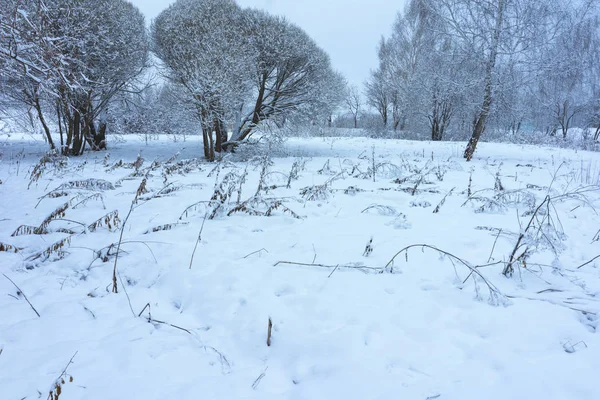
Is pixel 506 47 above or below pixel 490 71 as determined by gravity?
above

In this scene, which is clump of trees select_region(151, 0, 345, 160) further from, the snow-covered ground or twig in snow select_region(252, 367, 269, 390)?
twig in snow select_region(252, 367, 269, 390)

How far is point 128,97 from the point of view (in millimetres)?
12375

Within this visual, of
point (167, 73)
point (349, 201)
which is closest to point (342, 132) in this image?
point (167, 73)

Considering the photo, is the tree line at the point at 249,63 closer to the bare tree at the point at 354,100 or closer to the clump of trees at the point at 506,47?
the clump of trees at the point at 506,47

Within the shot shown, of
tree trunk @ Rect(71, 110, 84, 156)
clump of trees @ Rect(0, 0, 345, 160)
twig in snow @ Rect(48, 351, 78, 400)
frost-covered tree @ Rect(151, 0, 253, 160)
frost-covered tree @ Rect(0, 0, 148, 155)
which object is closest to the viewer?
twig in snow @ Rect(48, 351, 78, 400)

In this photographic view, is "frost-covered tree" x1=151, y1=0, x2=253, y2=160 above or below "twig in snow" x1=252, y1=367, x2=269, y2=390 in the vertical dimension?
above

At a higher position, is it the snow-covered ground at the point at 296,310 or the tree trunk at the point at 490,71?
the tree trunk at the point at 490,71

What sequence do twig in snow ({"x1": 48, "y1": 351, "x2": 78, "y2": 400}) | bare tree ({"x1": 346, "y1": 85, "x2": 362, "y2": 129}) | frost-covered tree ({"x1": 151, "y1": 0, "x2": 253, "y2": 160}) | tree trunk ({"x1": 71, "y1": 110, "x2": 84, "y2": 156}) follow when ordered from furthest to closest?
bare tree ({"x1": 346, "y1": 85, "x2": 362, "y2": 129}), tree trunk ({"x1": 71, "y1": 110, "x2": 84, "y2": 156}), frost-covered tree ({"x1": 151, "y1": 0, "x2": 253, "y2": 160}), twig in snow ({"x1": 48, "y1": 351, "x2": 78, "y2": 400})

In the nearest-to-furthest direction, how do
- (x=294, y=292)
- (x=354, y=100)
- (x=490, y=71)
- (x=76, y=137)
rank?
(x=294, y=292) → (x=490, y=71) → (x=76, y=137) → (x=354, y=100)

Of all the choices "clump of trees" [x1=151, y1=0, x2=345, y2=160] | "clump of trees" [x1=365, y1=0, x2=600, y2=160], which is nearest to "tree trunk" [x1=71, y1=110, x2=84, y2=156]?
"clump of trees" [x1=151, y1=0, x2=345, y2=160]

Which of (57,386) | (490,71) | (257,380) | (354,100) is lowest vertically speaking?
(257,380)

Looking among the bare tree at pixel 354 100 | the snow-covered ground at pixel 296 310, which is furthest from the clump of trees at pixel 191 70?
the bare tree at pixel 354 100

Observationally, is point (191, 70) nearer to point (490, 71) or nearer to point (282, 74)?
point (282, 74)

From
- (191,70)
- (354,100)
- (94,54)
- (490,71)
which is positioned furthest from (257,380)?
(354,100)
